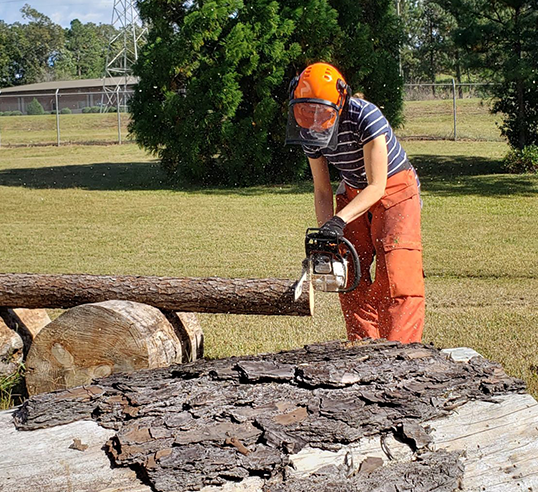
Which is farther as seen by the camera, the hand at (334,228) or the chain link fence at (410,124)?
the chain link fence at (410,124)

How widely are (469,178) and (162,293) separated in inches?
527

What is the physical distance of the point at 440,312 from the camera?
638 cm

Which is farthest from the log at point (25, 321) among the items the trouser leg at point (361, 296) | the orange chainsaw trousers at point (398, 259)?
the orange chainsaw trousers at point (398, 259)

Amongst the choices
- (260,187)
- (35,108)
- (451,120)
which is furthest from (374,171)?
(35,108)

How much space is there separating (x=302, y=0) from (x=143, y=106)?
4.22m

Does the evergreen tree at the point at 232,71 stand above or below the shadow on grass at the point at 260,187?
above

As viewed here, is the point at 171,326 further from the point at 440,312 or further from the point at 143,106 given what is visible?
the point at 143,106

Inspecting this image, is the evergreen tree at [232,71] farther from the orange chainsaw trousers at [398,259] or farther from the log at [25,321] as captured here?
the orange chainsaw trousers at [398,259]

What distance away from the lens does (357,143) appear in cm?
388

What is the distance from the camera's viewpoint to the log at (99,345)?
12.9 feet

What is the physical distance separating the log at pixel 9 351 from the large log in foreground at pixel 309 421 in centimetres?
193

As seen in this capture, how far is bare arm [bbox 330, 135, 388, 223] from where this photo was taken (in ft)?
12.1

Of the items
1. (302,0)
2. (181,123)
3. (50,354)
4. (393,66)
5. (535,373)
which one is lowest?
(535,373)

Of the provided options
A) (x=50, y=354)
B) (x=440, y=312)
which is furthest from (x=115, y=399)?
(x=440, y=312)
